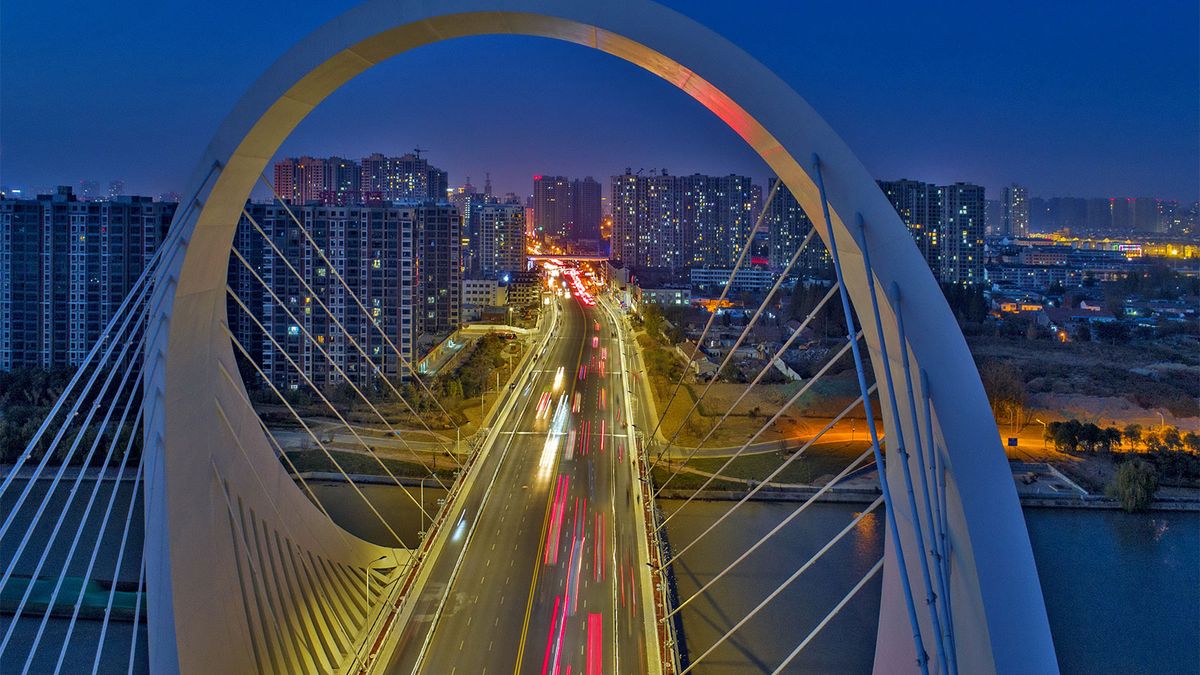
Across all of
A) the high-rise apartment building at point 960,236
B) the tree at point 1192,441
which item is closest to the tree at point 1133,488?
the tree at point 1192,441

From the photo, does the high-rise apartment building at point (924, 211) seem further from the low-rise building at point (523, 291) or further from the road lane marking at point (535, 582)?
the road lane marking at point (535, 582)

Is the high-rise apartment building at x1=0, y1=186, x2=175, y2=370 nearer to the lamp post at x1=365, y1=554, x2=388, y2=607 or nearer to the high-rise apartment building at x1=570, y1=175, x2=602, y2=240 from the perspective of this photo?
the lamp post at x1=365, y1=554, x2=388, y2=607

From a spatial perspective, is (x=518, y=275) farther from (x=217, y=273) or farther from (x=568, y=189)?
(x=568, y=189)

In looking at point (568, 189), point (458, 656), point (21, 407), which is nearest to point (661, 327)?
point (21, 407)

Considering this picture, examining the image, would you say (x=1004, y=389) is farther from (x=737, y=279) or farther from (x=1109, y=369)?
(x=737, y=279)

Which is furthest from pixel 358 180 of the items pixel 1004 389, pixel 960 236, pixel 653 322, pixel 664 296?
pixel 1004 389
